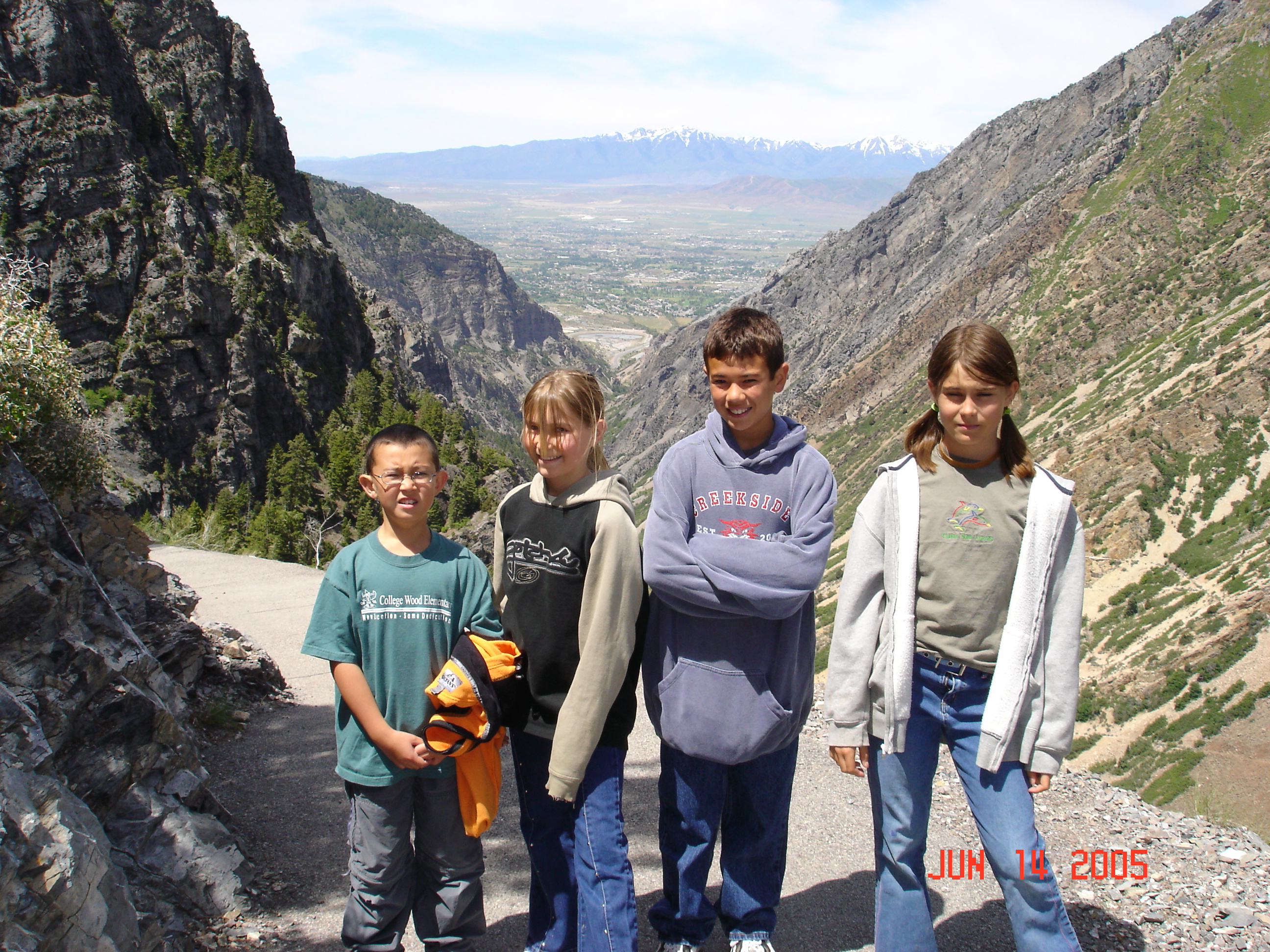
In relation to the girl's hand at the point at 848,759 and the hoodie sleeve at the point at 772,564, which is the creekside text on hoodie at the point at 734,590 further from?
the girl's hand at the point at 848,759

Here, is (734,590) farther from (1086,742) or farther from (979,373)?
(1086,742)

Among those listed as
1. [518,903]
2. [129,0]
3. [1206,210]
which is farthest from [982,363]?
[1206,210]

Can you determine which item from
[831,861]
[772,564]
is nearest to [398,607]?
[772,564]

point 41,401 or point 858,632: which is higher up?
point 41,401

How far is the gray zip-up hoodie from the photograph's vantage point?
113 inches

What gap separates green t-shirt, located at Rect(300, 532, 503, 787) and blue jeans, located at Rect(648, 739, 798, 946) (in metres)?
0.90

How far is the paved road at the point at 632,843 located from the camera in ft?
12.1

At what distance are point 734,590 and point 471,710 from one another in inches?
42.1

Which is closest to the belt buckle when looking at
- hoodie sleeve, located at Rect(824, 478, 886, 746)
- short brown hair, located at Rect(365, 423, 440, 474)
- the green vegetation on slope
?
hoodie sleeve, located at Rect(824, 478, 886, 746)

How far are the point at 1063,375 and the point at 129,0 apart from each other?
67.0m

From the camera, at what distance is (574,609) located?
10.2ft

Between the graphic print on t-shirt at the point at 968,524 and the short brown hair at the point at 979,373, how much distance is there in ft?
0.61

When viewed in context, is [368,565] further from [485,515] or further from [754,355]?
[485,515]
